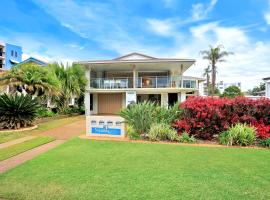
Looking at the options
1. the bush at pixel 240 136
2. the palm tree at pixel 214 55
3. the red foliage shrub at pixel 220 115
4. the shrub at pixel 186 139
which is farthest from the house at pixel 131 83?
the palm tree at pixel 214 55

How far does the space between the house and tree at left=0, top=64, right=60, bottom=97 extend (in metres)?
4.84

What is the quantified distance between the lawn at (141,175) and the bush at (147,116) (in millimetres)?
2397

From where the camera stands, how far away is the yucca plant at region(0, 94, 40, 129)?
1147 centimetres

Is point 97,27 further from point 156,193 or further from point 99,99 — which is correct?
point 156,193

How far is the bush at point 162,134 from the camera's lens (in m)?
8.71

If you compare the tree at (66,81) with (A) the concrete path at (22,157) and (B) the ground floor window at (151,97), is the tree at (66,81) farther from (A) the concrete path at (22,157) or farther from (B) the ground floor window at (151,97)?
(A) the concrete path at (22,157)

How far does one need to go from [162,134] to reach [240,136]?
3.02m

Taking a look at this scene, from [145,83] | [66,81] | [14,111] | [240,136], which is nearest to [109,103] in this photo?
[145,83]

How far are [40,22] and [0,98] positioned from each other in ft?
29.7

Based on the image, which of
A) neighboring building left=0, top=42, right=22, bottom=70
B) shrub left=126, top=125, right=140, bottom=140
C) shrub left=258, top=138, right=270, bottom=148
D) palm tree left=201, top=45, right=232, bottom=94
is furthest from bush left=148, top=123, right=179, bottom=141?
neighboring building left=0, top=42, right=22, bottom=70

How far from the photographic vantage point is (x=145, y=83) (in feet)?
73.6

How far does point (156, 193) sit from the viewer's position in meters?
3.81

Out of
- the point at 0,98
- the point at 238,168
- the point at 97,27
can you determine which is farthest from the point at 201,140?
the point at 97,27

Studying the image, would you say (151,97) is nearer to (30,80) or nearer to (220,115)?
(30,80)
